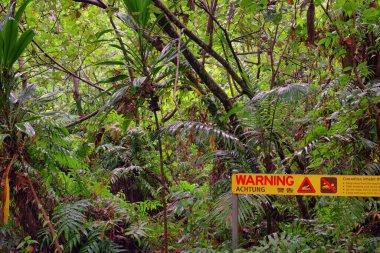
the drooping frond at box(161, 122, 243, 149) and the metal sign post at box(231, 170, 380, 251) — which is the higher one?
the drooping frond at box(161, 122, 243, 149)

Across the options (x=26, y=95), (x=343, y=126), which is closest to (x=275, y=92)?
(x=343, y=126)

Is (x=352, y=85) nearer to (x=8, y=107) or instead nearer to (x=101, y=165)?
(x=8, y=107)

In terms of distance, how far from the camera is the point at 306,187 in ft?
9.68

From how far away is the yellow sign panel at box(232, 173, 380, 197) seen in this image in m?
2.91

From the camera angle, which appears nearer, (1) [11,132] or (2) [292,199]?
(1) [11,132]

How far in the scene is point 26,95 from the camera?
330 centimetres

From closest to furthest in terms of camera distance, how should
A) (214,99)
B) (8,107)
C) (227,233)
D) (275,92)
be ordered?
(8,107)
(275,92)
(227,233)
(214,99)

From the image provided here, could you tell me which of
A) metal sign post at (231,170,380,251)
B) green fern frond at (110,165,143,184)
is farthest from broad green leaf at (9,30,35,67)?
green fern frond at (110,165,143,184)

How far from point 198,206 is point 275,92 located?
144cm

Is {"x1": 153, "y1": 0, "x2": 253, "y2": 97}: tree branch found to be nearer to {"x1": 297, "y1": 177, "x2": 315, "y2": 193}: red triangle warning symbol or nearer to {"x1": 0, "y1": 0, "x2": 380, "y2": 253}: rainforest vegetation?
{"x1": 0, "y1": 0, "x2": 380, "y2": 253}: rainforest vegetation

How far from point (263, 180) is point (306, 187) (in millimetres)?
317

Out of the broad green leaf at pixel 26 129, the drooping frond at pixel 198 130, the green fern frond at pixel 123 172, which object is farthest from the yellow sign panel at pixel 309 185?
the green fern frond at pixel 123 172

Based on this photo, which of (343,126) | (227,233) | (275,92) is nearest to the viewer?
(275,92)

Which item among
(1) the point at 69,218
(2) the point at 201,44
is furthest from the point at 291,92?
(1) the point at 69,218
